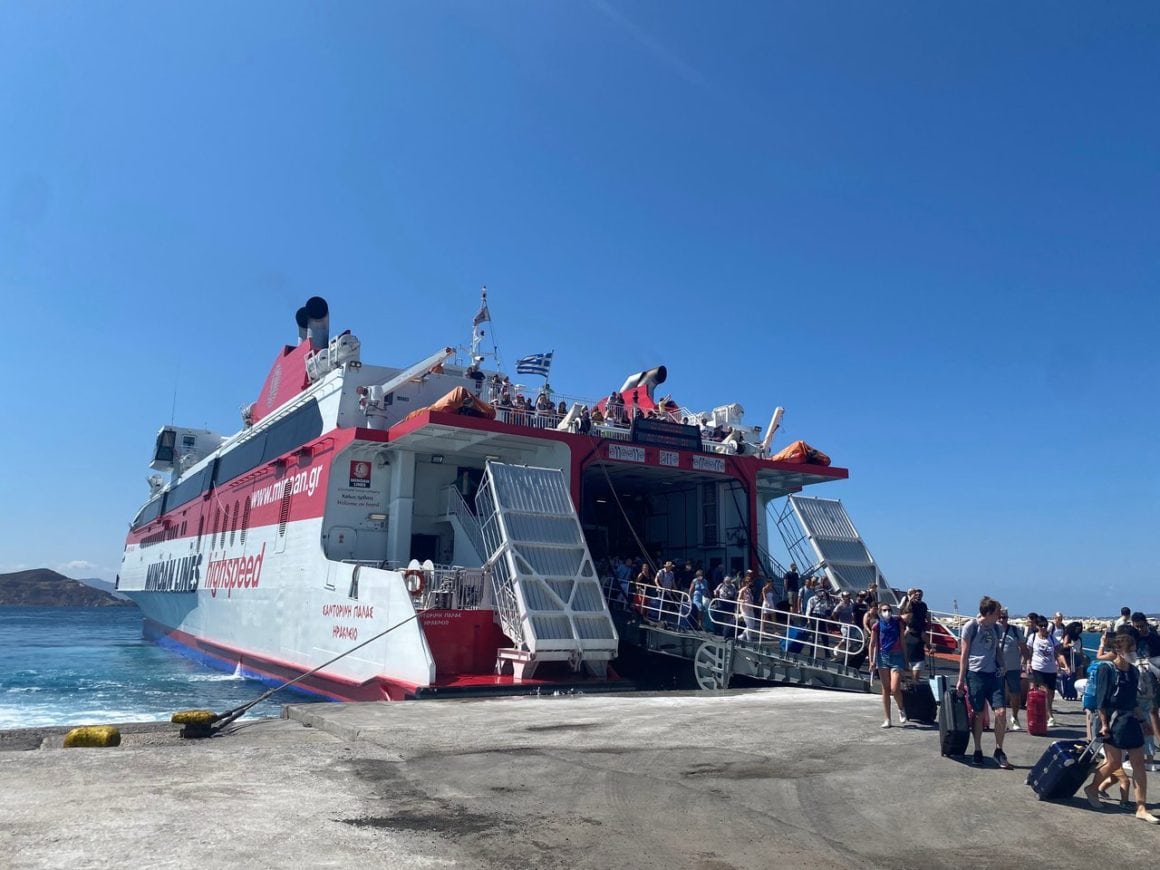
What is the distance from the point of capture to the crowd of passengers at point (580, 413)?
18.5 metres

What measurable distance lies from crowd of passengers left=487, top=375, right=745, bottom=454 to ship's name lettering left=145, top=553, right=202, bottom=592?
16407 mm

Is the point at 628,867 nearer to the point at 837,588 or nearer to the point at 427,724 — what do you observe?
the point at 427,724

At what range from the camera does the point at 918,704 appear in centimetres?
887

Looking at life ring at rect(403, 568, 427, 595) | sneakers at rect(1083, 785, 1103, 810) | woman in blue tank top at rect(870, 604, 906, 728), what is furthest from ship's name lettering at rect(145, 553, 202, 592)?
sneakers at rect(1083, 785, 1103, 810)

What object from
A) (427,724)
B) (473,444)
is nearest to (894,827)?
(427,724)

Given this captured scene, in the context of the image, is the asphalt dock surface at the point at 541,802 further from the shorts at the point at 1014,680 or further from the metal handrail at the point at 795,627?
the metal handrail at the point at 795,627

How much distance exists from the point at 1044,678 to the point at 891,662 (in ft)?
7.78

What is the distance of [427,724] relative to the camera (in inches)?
364

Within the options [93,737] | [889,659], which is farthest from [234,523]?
[889,659]

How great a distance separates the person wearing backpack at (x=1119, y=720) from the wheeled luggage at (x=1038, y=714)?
2.85 metres

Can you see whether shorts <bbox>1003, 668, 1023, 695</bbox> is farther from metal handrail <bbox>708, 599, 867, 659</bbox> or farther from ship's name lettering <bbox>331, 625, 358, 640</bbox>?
ship's name lettering <bbox>331, 625, 358, 640</bbox>

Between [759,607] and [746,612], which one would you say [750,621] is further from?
[759,607]

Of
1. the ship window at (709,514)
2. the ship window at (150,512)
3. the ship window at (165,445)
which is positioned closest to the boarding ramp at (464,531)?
the ship window at (709,514)

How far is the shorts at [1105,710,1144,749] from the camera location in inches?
217
